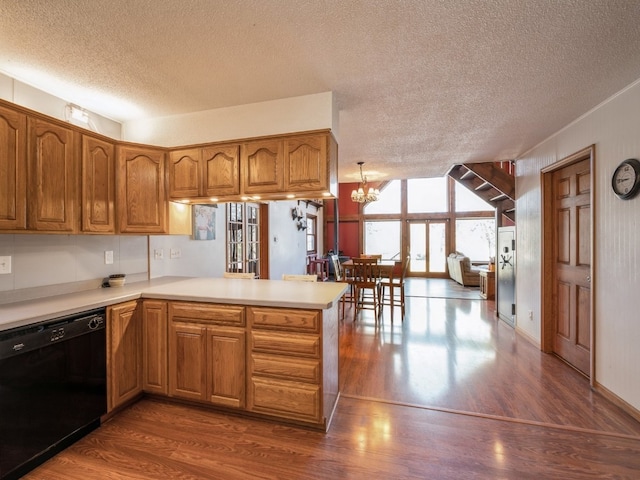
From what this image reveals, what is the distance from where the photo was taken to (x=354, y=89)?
7.07ft

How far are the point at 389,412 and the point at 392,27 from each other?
99.0 inches

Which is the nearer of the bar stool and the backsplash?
the backsplash

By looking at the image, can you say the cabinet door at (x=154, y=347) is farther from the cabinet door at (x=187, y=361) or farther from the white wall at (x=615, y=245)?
the white wall at (x=615, y=245)

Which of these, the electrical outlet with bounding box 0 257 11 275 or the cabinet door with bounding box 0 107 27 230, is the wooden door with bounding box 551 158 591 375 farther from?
the electrical outlet with bounding box 0 257 11 275

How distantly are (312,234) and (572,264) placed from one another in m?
7.06

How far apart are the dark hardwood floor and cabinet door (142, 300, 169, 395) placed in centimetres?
17

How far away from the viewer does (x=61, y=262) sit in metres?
2.16

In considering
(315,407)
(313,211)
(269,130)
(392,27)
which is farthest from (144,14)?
(313,211)

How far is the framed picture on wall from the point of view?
11.1ft

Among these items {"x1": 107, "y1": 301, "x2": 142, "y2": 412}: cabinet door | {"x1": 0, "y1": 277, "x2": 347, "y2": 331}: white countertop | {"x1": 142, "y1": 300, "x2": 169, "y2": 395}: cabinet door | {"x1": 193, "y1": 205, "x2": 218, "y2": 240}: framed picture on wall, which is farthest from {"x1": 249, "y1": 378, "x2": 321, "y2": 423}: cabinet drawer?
{"x1": 193, "y1": 205, "x2": 218, "y2": 240}: framed picture on wall

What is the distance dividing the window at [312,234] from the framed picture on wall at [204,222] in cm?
510

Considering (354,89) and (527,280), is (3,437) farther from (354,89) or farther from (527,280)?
(527,280)

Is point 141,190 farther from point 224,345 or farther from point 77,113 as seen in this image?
point 224,345

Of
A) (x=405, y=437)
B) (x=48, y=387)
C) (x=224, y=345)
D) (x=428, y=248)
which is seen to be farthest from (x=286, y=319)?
(x=428, y=248)
